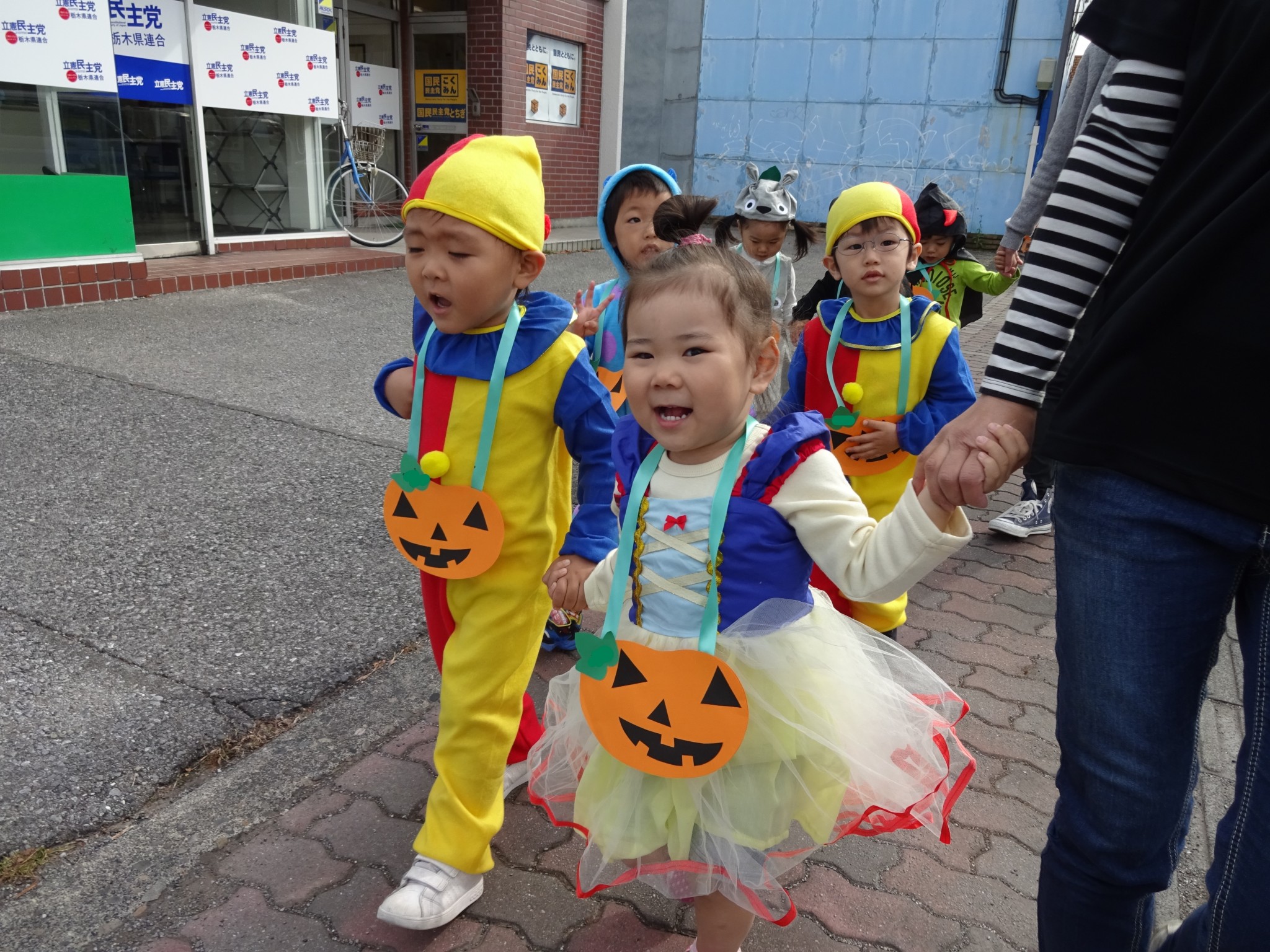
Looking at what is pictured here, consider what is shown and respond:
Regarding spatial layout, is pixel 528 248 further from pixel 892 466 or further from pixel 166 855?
pixel 166 855

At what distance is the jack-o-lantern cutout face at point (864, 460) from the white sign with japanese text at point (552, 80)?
12.1 meters

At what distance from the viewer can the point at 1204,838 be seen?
2527mm

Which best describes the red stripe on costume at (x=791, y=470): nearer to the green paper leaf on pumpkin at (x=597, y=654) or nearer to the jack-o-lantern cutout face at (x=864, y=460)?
the green paper leaf on pumpkin at (x=597, y=654)

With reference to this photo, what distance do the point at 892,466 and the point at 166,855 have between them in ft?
7.30

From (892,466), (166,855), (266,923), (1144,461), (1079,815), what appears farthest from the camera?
(892,466)

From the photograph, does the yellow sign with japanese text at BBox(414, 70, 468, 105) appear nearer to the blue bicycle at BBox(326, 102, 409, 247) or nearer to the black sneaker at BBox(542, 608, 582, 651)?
the blue bicycle at BBox(326, 102, 409, 247)

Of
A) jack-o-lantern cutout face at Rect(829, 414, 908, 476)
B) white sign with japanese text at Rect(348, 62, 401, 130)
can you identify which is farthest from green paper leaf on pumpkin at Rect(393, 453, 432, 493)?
white sign with japanese text at Rect(348, 62, 401, 130)

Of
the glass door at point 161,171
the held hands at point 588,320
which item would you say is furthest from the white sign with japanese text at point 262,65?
the held hands at point 588,320

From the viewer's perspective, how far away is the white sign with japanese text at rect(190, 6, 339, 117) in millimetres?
9094

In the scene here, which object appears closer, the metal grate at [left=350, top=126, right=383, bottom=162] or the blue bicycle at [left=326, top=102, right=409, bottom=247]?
the blue bicycle at [left=326, top=102, right=409, bottom=247]

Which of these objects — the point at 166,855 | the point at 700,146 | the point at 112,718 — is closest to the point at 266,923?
the point at 166,855

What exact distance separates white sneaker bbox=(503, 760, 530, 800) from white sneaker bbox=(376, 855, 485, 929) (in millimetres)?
421

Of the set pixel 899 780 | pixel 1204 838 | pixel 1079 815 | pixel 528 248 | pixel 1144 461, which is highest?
pixel 528 248

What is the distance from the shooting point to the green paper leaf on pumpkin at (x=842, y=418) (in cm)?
305
